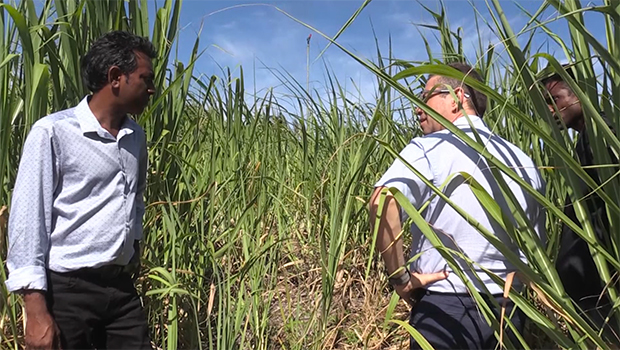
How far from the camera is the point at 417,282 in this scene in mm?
1479

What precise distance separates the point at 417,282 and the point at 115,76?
981 millimetres

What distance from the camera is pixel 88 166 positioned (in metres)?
1.42

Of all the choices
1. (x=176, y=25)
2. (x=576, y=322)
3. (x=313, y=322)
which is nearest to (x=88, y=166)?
(x=176, y=25)

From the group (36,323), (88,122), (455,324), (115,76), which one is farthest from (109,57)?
(455,324)

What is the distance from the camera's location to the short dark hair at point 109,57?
1.49 meters

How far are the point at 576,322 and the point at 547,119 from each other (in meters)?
0.36

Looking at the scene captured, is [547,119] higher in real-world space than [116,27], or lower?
lower

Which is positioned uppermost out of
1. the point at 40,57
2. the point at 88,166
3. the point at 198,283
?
the point at 40,57

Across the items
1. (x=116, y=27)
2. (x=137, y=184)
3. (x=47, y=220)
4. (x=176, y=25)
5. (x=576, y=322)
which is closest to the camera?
(x=576, y=322)

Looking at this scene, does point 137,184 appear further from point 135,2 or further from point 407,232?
point 407,232

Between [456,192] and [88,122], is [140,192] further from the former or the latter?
[456,192]

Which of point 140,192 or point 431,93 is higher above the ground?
point 431,93

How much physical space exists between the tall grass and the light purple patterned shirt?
23 cm

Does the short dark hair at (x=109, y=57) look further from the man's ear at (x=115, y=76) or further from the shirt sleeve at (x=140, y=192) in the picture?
the shirt sleeve at (x=140, y=192)
